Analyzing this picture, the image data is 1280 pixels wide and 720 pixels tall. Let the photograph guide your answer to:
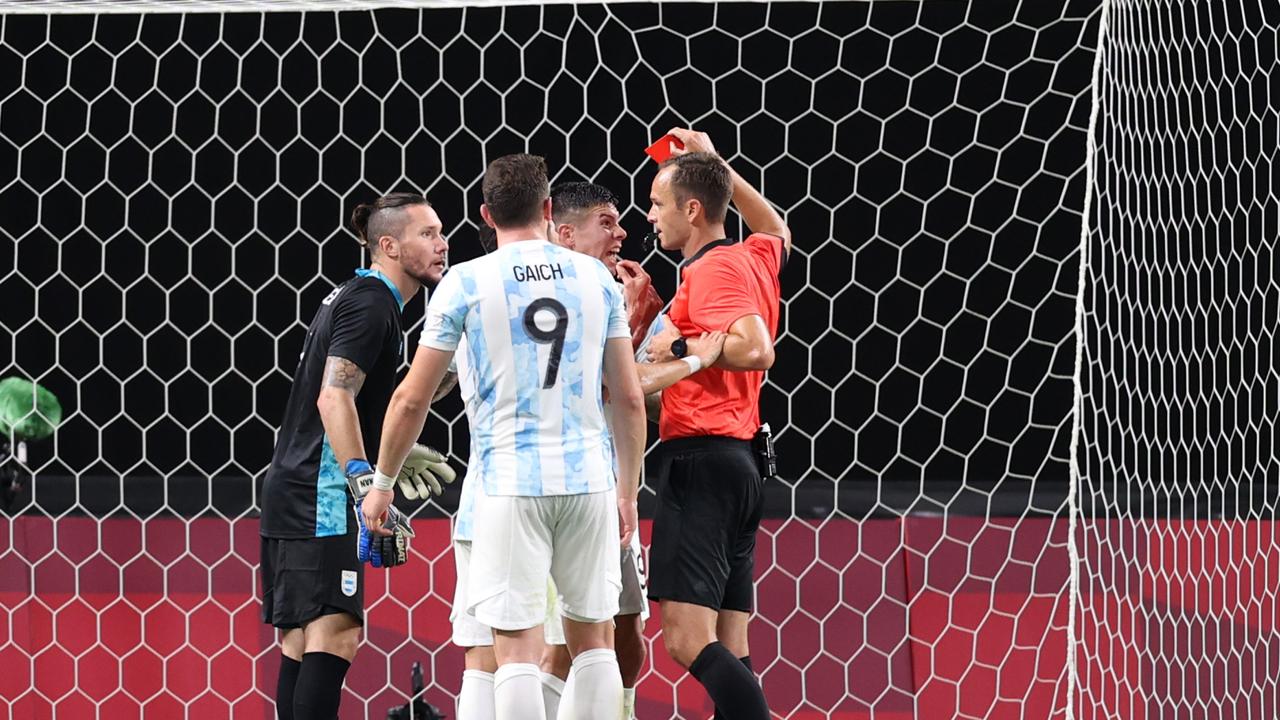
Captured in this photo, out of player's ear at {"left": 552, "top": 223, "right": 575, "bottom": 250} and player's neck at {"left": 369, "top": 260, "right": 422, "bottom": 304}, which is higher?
player's ear at {"left": 552, "top": 223, "right": 575, "bottom": 250}

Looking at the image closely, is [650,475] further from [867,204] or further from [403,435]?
[403,435]

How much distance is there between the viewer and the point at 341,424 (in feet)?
10.7

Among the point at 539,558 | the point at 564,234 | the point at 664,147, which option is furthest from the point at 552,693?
the point at 664,147

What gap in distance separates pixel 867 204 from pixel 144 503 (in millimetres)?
2711

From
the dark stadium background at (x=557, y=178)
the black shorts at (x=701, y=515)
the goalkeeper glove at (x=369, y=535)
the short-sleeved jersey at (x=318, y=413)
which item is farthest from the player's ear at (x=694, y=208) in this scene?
the dark stadium background at (x=557, y=178)

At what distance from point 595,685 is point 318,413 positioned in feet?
3.23

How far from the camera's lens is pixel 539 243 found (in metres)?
2.93

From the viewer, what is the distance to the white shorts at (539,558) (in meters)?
2.82

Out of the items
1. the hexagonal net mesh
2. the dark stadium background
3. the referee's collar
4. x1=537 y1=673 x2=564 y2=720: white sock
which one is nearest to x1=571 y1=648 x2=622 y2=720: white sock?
x1=537 y1=673 x2=564 y2=720: white sock

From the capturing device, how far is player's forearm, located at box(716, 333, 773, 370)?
3.27m

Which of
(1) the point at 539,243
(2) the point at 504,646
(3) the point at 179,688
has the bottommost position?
(3) the point at 179,688

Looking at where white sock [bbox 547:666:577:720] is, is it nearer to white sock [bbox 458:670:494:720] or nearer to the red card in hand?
white sock [bbox 458:670:494:720]

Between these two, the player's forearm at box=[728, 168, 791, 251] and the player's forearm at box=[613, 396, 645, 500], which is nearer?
the player's forearm at box=[613, 396, 645, 500]

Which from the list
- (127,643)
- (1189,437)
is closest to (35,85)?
(127,643)
